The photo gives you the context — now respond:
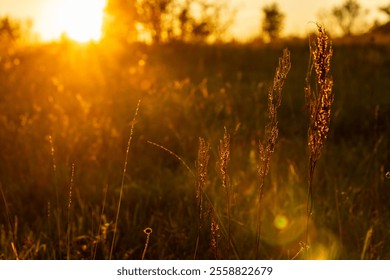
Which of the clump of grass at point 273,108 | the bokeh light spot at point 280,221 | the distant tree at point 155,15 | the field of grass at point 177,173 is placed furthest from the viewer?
the distant tree at point 155,15

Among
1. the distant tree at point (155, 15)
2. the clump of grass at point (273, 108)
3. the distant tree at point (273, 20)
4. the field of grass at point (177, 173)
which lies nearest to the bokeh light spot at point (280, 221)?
the field of grass at point (177, 173)

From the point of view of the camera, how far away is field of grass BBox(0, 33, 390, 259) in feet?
8.64

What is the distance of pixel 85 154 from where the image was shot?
13.4ft

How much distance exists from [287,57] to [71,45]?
8662 mm

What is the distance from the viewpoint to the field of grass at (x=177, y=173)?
2633 millimetres

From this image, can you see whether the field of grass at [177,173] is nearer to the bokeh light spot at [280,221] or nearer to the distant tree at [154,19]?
the bokeh light spot at [280,221]

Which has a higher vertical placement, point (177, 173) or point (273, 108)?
point (273, 108)

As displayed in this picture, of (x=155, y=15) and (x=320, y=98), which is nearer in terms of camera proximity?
(x=320, y=98)

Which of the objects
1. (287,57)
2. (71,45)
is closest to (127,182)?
(287,57)

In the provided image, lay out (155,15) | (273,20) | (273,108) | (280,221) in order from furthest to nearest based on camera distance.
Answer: (273,20) → (155,15) → (280,221) → (273,108)

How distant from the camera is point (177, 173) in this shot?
147 inches

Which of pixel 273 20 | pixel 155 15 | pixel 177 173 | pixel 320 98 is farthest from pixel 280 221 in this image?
pixel 273 20

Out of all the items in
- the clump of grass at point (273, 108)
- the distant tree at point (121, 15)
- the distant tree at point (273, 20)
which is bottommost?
the clump of grass at point (273, 108)

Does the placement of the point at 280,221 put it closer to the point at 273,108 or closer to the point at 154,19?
the point at 273,108
